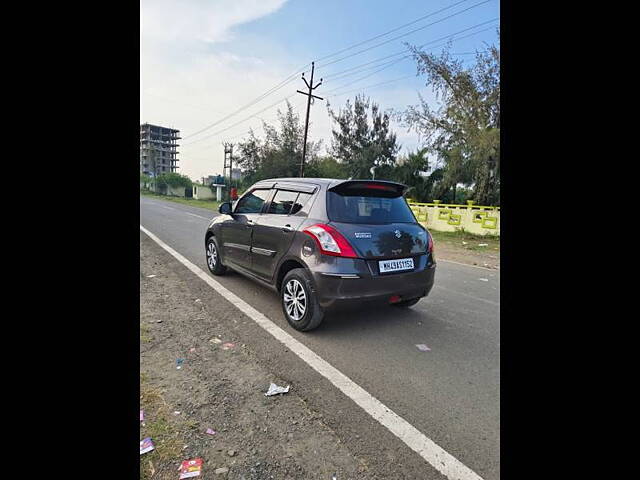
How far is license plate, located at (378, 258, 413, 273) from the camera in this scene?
3.57 metres

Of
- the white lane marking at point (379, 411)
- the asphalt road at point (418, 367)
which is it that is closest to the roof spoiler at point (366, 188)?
the asphalt road at point (418, 367)

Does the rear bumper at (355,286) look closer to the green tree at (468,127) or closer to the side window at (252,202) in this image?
the side window at (252,202)

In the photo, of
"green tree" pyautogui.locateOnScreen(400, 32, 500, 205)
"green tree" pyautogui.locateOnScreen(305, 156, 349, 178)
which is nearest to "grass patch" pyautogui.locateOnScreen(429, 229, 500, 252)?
"green tree" pyautogui.locateOnScreen(400, 32, 500, 205)

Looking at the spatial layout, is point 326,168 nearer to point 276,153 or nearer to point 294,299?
point 276,153

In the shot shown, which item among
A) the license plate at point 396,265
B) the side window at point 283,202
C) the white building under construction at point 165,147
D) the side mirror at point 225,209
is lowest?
the license plate at point 396,265

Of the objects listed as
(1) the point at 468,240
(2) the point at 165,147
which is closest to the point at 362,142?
(1) the point at 468,240

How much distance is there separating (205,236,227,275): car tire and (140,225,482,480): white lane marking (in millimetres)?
1848

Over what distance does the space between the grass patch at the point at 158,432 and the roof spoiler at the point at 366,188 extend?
2.49 meters

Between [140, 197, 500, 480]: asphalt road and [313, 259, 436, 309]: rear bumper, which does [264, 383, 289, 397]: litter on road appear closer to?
[140, 197, 500, 480]: asphalt road

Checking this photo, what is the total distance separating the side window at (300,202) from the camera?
402 centimetres

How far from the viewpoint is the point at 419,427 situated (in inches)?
89.4
